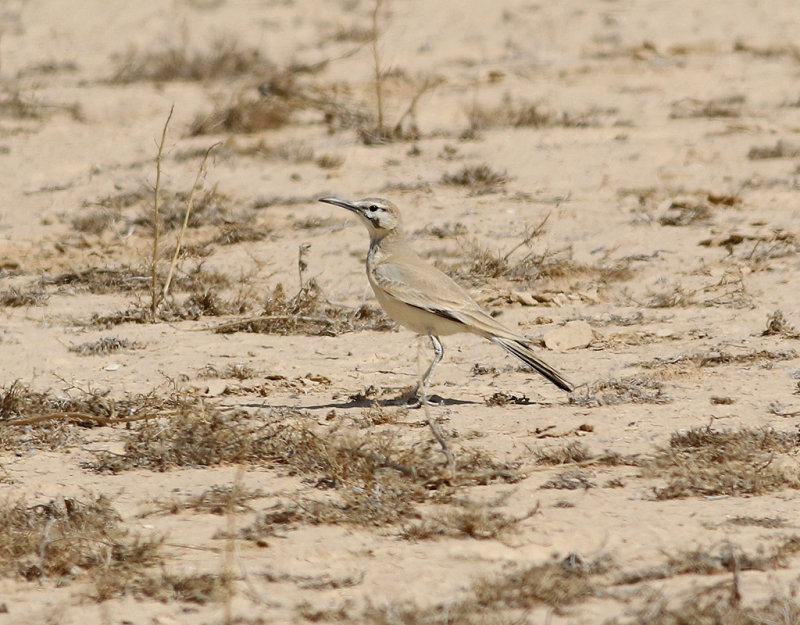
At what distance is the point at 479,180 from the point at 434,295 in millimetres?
4911

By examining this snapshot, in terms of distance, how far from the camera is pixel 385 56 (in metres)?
17.1

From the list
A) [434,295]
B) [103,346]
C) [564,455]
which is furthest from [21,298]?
[564,455]

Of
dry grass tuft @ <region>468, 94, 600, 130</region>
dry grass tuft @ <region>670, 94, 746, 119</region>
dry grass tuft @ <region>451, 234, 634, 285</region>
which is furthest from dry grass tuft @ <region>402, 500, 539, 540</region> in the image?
dry grass tuft @ <region>670, 94, 746, 119</region>

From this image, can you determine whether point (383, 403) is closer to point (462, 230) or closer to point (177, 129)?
point (462, 230)

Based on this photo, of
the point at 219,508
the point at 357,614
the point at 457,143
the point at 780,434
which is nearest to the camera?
the point at 357,614

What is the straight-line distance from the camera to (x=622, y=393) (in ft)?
21.5

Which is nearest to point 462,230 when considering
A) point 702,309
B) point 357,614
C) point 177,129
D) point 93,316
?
point 702,309

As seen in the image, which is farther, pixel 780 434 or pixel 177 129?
pixel 177 129

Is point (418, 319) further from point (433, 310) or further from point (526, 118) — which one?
point (526, 118)

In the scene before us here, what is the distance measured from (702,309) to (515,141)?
4.83 m

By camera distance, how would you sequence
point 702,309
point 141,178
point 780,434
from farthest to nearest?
point 141,178, point 702,309, point 780,434

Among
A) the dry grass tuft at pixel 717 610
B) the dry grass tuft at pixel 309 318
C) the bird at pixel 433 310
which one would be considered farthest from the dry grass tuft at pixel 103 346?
the dry grass tuft at pixel 717 610

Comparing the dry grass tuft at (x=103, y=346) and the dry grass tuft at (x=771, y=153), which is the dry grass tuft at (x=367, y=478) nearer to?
the dry grass tuft at (x=103, y=346)

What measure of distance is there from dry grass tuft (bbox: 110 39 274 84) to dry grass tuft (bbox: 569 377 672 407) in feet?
31.3
